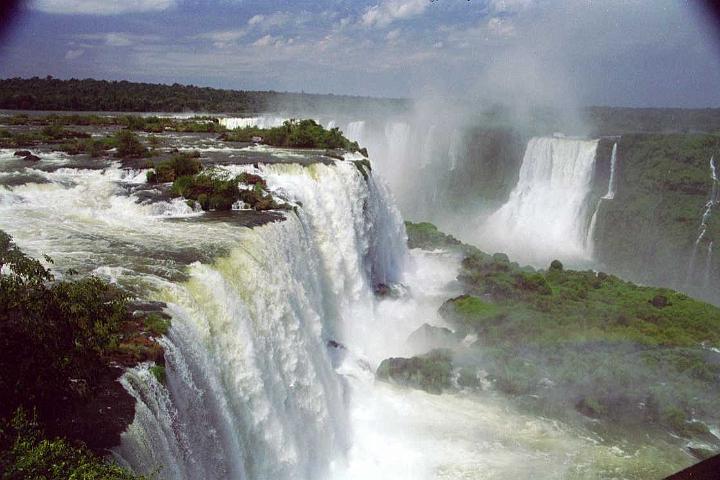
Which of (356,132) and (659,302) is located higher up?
(356,132)

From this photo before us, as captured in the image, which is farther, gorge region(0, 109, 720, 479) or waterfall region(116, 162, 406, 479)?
gorge region(0, 109, 720, 479)

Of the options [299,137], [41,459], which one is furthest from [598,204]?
[41,459]

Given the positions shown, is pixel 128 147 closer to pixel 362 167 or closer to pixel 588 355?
pixel 362 167

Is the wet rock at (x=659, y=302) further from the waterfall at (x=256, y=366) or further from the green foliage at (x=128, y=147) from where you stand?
the green foliage at (x=128, y=147)

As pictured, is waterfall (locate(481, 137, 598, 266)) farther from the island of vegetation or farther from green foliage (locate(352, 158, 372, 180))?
green foliage (locate(352, 158, 372, 180))

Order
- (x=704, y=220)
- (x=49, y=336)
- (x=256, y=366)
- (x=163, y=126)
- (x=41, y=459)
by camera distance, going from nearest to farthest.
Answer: (x=41, y=459) → (x=49, y=336) → (x=256, y=366) → (x=704, y=220) → (x=163, y=126)

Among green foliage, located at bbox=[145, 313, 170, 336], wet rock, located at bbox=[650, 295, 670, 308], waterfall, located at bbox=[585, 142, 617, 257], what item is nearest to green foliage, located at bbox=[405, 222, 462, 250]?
waterfall, located at bbox=[585, 142, 617, 257]
